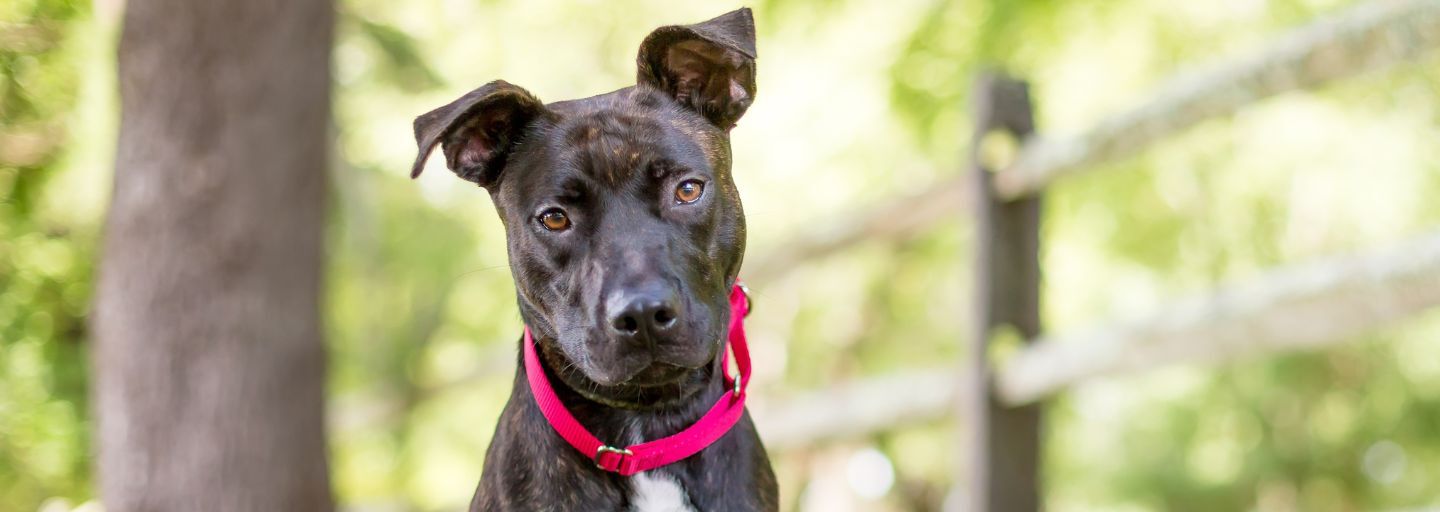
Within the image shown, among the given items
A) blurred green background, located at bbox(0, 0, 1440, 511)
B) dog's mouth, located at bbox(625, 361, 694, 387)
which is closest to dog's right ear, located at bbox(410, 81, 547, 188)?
dog's mouth, located at bbox(625, 361, 694, 387)

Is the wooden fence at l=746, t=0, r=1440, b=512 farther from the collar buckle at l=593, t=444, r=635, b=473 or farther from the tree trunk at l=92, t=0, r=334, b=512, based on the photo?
the tree trunk at l=92, t=0, r=334, b=512

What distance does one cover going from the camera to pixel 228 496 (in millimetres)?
5316

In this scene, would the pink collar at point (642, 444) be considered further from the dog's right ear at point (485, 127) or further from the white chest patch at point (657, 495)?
the dog's right ear at point (485, 127)

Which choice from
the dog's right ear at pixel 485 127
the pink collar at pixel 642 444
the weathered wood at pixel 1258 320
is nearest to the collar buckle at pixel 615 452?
the pink collar at pixel 642 444

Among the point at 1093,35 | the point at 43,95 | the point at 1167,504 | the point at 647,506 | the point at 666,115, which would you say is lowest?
the point at 1167,504

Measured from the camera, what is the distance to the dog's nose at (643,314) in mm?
2297

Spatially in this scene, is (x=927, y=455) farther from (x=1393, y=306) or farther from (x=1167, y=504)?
(x=1393, y=306)

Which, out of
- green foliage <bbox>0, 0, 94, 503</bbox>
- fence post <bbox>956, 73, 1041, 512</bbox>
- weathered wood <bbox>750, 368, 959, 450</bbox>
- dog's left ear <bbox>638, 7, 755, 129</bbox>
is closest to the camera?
dog's left ear <bbox>638, 7, 755, 129</bbox>

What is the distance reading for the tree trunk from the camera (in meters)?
5.16

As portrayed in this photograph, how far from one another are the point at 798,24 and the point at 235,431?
4.25m

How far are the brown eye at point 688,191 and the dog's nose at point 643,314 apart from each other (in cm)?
30

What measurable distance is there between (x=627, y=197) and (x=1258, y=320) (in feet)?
5.99

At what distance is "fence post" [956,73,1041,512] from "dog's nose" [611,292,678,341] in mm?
2415

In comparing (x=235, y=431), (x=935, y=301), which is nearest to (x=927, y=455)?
(x=935, y=301)
